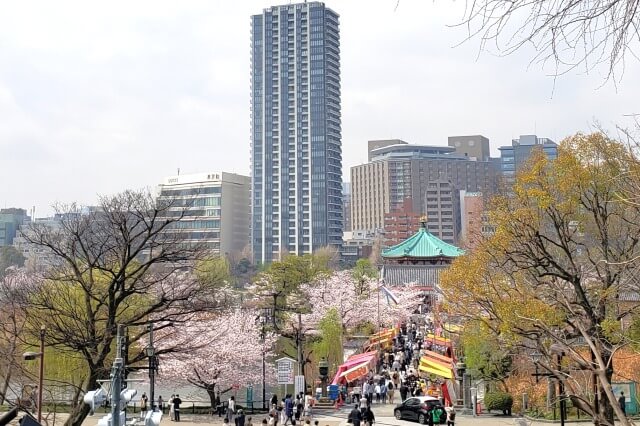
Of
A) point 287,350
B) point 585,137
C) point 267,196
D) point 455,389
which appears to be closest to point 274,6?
point 267,196

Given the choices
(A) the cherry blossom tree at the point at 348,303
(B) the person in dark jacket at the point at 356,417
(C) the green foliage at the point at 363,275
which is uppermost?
(C) the green foliage at the point at 363,275

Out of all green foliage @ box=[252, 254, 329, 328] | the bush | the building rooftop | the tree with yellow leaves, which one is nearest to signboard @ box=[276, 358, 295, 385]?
the bush

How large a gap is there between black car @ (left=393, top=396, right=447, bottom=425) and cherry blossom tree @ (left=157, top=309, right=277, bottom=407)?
34.8ft

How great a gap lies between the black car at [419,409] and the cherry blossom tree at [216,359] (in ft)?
34.8

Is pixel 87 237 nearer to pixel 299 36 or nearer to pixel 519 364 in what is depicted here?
pixel 519 364

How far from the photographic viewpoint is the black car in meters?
29.1

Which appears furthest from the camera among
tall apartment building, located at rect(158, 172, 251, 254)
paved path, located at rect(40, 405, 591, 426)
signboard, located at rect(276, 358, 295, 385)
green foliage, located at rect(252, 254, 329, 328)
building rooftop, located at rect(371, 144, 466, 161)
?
building rooftop, located at rect(371, 144, 466, 161)

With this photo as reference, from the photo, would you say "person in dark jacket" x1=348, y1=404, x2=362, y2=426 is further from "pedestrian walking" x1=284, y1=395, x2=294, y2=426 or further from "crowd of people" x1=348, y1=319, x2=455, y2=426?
"pedestrian walking" x1=284, y1=395, x2=294, y2=426

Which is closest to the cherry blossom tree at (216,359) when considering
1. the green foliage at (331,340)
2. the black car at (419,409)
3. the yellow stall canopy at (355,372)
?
the green foliage at (331,340)

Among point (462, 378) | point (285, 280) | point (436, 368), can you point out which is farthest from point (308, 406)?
point (285, 280)

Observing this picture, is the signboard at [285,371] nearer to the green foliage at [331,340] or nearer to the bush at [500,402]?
the bush at [500,402]

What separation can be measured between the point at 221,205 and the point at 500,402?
116089 mm

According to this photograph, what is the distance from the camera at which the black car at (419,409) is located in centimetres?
2906

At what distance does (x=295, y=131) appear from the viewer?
15038 centimetres
